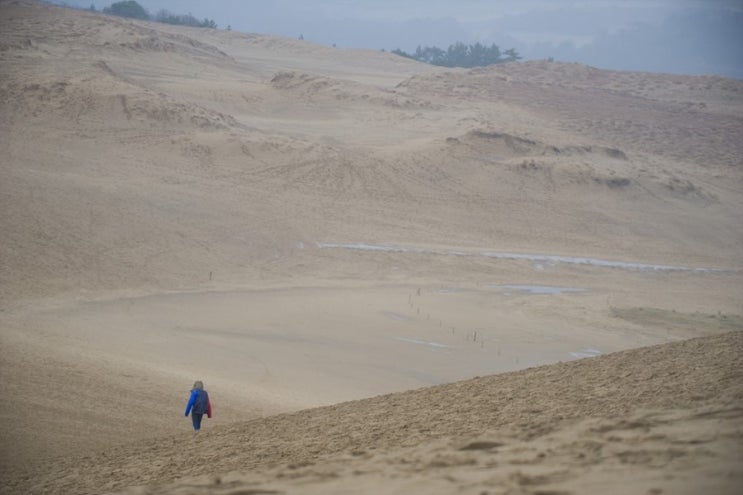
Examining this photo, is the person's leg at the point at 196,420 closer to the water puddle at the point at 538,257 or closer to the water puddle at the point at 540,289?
the water puddle at the point at 540,289

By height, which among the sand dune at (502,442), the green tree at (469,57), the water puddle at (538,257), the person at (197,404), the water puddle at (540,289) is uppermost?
the green tree at (469,57)

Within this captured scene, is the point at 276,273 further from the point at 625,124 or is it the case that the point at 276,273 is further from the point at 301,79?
the point at 625,124

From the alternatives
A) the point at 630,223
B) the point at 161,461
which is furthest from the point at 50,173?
the point at 630,223

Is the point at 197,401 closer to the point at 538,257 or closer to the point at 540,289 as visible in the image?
the point at 540,289

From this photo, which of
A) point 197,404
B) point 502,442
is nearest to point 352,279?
point 197,404

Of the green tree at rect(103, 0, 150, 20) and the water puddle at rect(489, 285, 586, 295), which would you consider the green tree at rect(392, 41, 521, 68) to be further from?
the water puddle at rect(489, 285, 586, 295)

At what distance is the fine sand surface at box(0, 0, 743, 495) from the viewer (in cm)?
672

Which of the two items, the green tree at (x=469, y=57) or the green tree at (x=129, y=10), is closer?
the green tree at (x=129, y=10)

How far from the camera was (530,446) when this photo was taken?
5887 millimetres

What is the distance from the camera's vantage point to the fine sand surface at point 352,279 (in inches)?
265

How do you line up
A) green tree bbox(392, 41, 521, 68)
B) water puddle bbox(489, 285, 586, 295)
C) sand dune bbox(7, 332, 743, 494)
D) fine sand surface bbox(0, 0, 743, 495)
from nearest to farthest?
sand dune bbox(7, 332, 743, 494) < fine sand surface bbox(0, 0, 743, 495) < water puddle bbox(489, 285, 586, 295) < green tree bbox(392, 41, 521, 68)

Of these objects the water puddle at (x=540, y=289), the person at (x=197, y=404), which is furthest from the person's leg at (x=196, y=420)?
the water puddle at (x=540, y=289)

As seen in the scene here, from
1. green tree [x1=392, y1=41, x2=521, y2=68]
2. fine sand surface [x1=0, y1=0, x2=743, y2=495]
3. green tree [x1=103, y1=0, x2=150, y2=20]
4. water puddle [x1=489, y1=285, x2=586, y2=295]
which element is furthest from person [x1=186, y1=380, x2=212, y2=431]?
green tree [x1=392, y1=41, x2=521, y2=68]

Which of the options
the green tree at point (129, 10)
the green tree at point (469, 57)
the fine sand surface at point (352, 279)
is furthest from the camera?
the green tree at point (469, 57)
